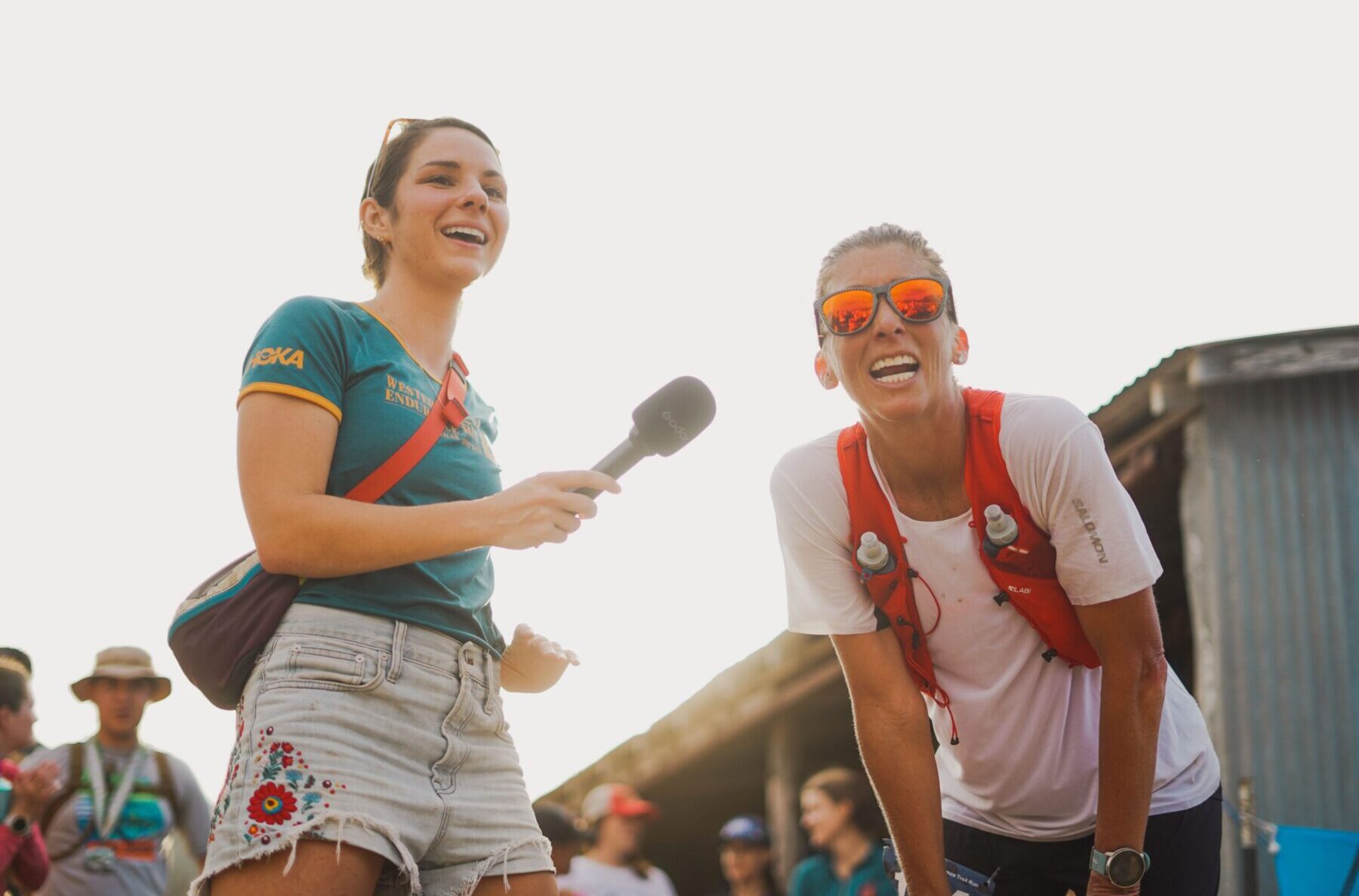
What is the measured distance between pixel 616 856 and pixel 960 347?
19.7ft

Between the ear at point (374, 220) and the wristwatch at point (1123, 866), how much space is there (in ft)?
7.04

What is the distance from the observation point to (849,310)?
3248mm

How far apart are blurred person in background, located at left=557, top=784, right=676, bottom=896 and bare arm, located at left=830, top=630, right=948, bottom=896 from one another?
5.33m

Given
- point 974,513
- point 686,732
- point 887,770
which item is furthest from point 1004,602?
point 686,732

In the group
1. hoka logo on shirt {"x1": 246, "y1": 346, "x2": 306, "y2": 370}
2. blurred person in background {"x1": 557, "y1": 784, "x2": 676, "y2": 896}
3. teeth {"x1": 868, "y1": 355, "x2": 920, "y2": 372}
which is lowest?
blurred person in background {"x1": 557, "y1": 784, "x2": 676, "y2": 896}

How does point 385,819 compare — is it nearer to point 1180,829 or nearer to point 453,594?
point 453,594

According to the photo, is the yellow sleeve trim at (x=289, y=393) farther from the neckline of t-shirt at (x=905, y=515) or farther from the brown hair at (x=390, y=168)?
the neckline of t-shirt at (x=905, y=515)

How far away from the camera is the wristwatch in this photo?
9.89 ft

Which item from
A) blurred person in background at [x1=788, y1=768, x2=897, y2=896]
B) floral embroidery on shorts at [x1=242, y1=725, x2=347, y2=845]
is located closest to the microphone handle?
floral embroidery on shorts at [x1=242, y1=725, x2=347, y2=845]

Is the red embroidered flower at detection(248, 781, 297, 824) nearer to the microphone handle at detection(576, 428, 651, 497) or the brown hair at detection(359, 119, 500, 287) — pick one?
the microphone handle at detection(576, 428, 651, 497)

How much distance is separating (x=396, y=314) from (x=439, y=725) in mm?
842

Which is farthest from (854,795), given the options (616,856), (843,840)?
(616,856)

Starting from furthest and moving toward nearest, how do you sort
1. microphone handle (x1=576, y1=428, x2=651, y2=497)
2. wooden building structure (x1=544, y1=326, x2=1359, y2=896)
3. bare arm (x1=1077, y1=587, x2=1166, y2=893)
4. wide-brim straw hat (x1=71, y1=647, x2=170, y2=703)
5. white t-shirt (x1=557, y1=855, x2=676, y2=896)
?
wooden building structure (x1=544, y1=326, x2=1359, y2=896)
white t-shirt (x1=557, y1=855, x2=676, y2=896)
wide-brim straw hat (x1=71, y1=647, x2=170, y2=703)
bare arm (x1=1077, y1=587, x2=1166, y2=893)
microphone handle (x1=576, y1=428, x2=651, y2=497)

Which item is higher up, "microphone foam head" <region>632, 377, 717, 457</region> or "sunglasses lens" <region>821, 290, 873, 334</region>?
"sunglasses lens" <region>821, 290, 873, 334</region>
